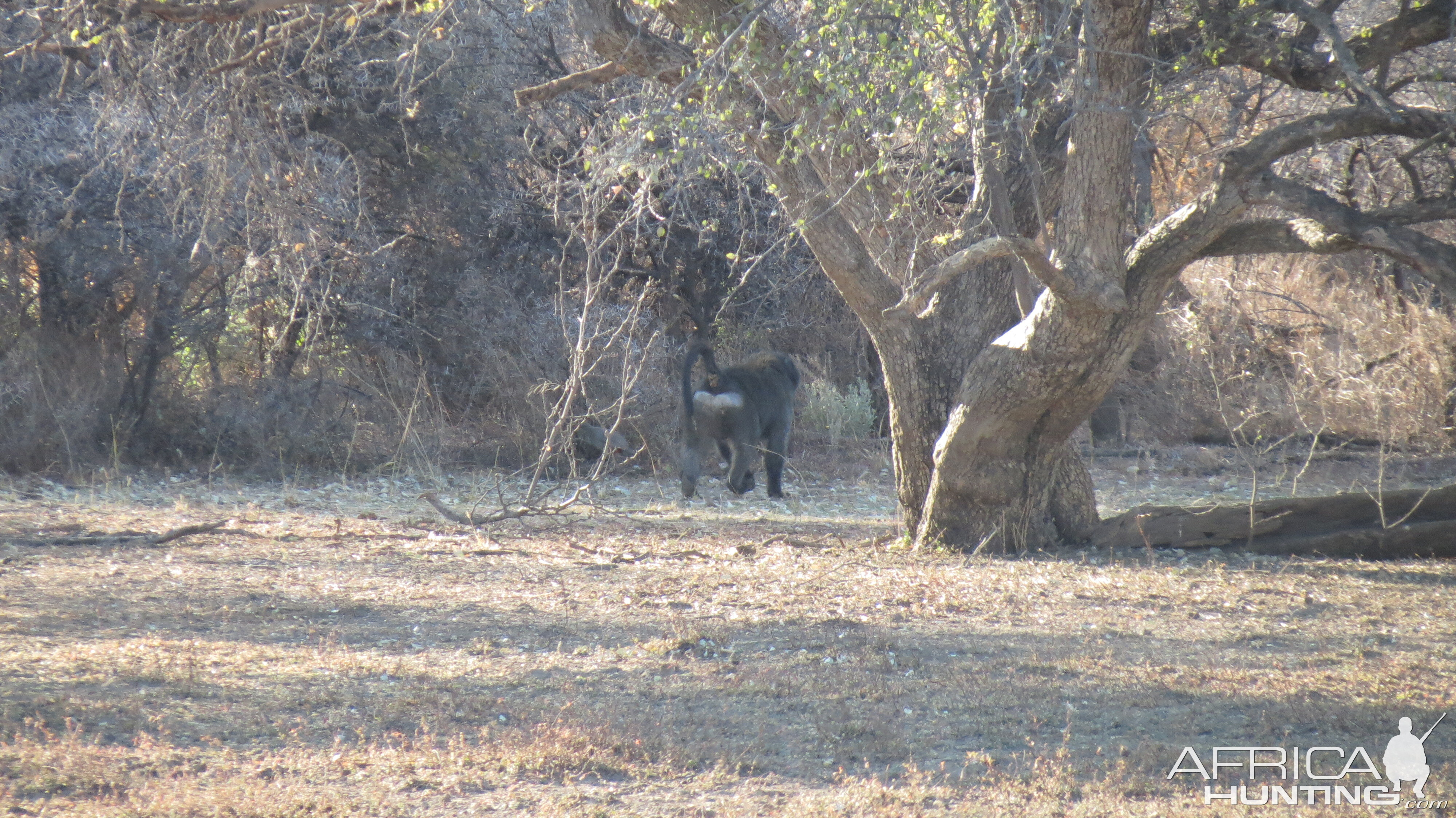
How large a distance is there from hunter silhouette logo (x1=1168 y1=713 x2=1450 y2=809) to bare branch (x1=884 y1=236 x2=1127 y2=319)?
2.57 m

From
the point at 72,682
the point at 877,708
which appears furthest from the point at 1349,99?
the point at 72,682

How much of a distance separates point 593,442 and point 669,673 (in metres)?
7.52

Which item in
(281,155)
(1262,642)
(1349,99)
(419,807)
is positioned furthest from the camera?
(281,155)

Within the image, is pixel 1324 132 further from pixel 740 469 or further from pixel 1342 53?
pixel 740 469

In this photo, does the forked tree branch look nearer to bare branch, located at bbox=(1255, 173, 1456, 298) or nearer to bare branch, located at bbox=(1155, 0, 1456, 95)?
bare branch, located at bbox=(1255, 173, 1456, 298)

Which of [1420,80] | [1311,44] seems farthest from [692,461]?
[1420,80]

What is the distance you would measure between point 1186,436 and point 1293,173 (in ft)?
16.8

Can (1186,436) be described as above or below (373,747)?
above

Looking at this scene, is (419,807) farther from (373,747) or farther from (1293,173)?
(1293,173)

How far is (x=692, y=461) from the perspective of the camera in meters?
10.8

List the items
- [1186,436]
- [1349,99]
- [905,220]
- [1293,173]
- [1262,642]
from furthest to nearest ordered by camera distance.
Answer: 1. [1186,436]
2. [1293,173]
3. [905,220]
4. [1349,99]
5. [1262,642]

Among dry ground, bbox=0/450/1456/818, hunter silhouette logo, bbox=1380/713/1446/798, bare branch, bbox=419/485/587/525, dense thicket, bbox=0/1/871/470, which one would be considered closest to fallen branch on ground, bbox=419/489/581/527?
bare branch, bbox=419/485/587/525

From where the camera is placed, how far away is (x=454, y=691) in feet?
14.8

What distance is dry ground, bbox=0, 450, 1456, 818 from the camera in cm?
359
